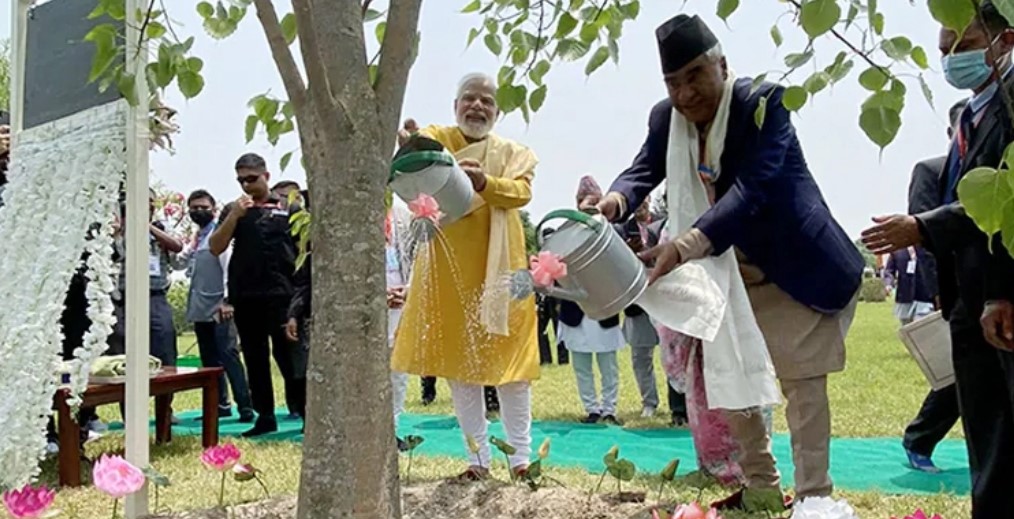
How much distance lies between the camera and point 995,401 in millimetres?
2158

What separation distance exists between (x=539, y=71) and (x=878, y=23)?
97cm

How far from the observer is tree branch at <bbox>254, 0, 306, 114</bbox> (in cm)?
172

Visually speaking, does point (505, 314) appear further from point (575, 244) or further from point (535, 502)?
point (575, 244)

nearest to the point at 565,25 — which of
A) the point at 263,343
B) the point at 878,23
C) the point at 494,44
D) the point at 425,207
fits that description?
the point at 494,44

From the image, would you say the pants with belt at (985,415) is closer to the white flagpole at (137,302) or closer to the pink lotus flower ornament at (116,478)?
the pink lotus flower ornament at (116,478)

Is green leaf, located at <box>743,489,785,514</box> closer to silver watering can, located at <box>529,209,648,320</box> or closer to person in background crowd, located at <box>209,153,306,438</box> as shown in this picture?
silver watering can, located at <box>529,209,648,320</box>

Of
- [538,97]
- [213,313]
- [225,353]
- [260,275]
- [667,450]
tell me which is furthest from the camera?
[225,353]

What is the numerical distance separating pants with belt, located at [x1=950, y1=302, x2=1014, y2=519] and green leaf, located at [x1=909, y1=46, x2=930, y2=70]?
108cm

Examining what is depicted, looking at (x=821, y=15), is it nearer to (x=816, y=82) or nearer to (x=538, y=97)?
(x=816, y=82)

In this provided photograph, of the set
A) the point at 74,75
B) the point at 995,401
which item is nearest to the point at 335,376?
the point at 995,401

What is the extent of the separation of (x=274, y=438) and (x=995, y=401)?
398 centimetres

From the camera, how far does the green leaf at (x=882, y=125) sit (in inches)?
47.6

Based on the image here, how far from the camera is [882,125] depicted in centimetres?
121

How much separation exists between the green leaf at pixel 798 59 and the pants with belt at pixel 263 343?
14.3 feet
